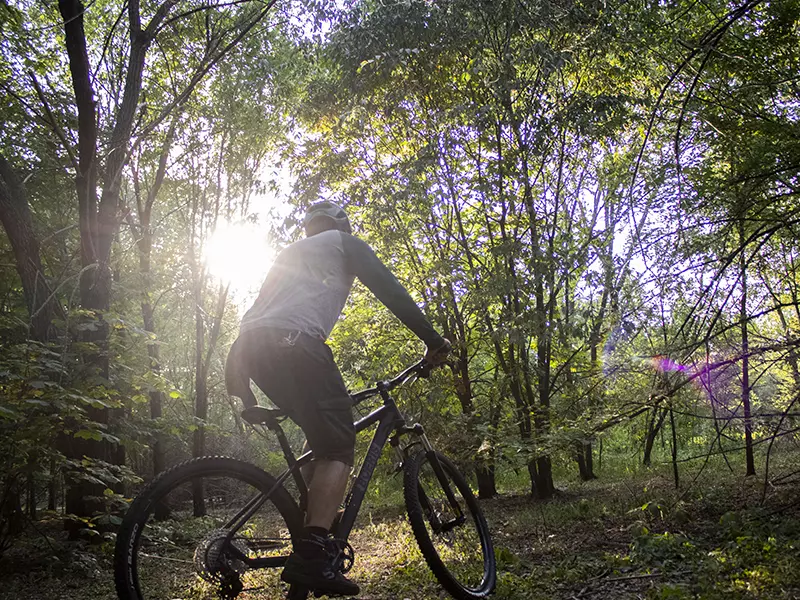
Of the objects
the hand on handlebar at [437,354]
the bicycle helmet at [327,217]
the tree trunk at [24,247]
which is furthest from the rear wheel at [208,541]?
the tree trunk at [24,247]

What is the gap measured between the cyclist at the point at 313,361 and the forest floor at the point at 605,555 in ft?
2.49

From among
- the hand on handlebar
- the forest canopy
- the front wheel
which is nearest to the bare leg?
the front wheel

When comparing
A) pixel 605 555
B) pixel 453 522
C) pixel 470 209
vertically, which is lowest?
pixel 605 555

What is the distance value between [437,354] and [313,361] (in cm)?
76

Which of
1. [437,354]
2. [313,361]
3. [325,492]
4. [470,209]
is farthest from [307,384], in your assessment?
[470,209]

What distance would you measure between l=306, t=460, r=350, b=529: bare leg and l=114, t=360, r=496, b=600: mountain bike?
4.2 inches

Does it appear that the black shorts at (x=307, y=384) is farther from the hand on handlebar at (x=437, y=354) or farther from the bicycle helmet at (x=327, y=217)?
the bicycle helmet at (x=327, y=217)

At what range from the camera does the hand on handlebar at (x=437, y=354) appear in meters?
2.89

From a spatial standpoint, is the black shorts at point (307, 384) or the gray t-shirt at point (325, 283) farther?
the gray t-shirt at point (325, 283)

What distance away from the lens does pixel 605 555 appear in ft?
11.5

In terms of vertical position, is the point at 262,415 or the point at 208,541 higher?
the point at 262,415

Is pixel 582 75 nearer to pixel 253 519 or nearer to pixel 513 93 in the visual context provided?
pixel 513 93

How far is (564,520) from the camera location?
520 cm

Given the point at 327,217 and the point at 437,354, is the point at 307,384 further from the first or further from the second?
the point at 327,217
